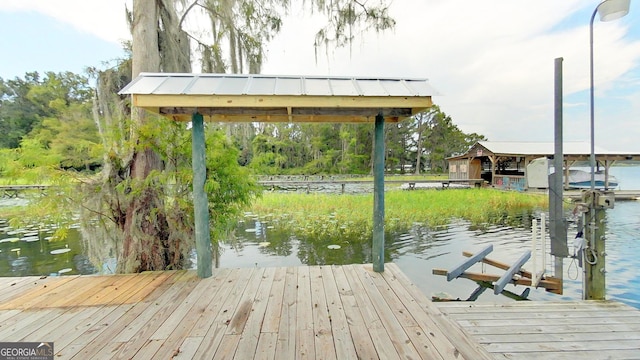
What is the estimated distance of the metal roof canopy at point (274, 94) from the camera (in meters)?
2.21

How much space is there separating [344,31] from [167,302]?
4480mm

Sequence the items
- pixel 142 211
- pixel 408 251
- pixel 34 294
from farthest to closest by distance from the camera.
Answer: pixel 408 251 < pixel 142 211 < pixel 34 294

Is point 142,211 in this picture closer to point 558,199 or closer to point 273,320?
point 273,320

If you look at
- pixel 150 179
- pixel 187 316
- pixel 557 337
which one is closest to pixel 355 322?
pixel 187 316

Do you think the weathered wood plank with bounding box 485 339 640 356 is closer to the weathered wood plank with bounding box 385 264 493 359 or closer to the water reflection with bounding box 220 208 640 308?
the weathered wood plank with bounding box 385 264 493 359

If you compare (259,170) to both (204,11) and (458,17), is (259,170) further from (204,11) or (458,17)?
(458,17)

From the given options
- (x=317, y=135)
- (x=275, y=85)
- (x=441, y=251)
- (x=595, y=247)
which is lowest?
(x=441, y=251)

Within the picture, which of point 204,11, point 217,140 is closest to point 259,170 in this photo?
point 217,140

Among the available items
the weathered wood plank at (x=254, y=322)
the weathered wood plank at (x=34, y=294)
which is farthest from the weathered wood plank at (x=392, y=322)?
the weathered wood plank at (x=34, y=294)

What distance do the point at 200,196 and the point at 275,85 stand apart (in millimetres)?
1327

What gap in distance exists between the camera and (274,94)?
2197mm

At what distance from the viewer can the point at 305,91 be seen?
2.27 metres

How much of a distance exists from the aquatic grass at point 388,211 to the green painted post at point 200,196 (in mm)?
3473

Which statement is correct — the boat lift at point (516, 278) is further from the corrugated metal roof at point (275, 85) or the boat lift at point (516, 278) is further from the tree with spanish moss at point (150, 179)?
the tree with spanish moss at point (150, 179)
